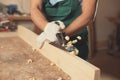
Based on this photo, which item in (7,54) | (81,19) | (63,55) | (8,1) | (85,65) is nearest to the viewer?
(85,65)

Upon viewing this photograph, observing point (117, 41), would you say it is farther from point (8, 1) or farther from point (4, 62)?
point (4, 62)

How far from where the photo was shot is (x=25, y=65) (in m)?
1.04

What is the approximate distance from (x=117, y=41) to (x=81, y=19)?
2841 millimetres

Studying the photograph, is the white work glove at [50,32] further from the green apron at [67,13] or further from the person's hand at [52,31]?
the green apron at [67,13]

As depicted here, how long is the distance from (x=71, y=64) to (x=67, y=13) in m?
0.57

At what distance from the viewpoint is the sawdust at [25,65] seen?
3.01 ft

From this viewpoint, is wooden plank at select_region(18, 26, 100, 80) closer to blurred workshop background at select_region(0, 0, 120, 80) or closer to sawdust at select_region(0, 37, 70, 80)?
sawdust at select_region(0, 37, 70, 80)

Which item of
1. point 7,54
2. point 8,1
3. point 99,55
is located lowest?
point 99,55

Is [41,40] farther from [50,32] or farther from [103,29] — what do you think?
[103,29]

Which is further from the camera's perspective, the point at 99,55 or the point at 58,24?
the point at 99,55

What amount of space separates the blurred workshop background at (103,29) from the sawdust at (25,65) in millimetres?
1607

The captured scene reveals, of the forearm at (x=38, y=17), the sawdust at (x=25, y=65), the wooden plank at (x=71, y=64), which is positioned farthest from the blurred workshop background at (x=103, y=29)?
the wooden plank at (x=71, y=64)

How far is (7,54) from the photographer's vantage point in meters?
1.20

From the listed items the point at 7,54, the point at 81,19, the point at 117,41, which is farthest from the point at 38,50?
the point at 117,41
